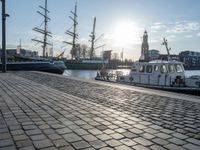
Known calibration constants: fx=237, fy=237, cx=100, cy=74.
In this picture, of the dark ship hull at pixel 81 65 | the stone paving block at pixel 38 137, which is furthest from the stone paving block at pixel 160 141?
the dark ship hull at pixel 81 65

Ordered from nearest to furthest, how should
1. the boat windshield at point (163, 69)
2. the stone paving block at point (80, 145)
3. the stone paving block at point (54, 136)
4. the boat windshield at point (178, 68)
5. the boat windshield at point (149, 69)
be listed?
the stone paving block at point (80, 145) → the stone paving block at point (54, 136) → the boat windshield at point (163, 69) → the boat windshield at point (178, 68) → the boat windshield at point (149, 69)

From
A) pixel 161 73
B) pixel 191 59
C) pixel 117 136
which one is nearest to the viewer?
pixel 117 136

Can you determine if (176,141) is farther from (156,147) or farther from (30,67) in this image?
(30,67)

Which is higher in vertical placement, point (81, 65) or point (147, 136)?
point (81, 65)

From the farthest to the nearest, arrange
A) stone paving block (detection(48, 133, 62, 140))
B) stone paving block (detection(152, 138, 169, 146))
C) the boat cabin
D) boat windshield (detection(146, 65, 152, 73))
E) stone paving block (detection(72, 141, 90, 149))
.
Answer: boat windshield (detection(146, 65, 152, 73)), the boat cabin, stone paving block (detection(48, 133, 62, 140)), stone paving block (detection(152, 138, 169, 146)), stone paving block (detection(72, 141, 90, 149))

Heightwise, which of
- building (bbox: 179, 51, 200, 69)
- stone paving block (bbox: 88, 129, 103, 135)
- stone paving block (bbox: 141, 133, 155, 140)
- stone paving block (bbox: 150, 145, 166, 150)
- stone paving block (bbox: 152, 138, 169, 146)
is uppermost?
building (bbox: 179, 51, 200, 69)

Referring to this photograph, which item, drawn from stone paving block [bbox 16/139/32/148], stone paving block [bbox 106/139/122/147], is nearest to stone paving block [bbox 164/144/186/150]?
stone paving block [bbox 106/139/122/147]

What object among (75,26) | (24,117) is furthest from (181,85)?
(75,26)

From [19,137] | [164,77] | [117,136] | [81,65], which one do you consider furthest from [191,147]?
[81,65]

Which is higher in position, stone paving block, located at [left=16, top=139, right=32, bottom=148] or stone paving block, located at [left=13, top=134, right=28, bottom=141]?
stone paving block, located at [left=13, top=134, right=28, bottom=141]

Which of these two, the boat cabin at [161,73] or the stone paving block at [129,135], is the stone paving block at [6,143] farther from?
the boat cabin at [161,73]

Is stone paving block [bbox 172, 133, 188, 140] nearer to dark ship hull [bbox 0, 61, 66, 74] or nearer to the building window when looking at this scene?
the building window

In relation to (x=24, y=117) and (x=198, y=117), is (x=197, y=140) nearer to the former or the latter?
(x=198, y=117)

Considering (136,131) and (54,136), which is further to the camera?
(136,131)
